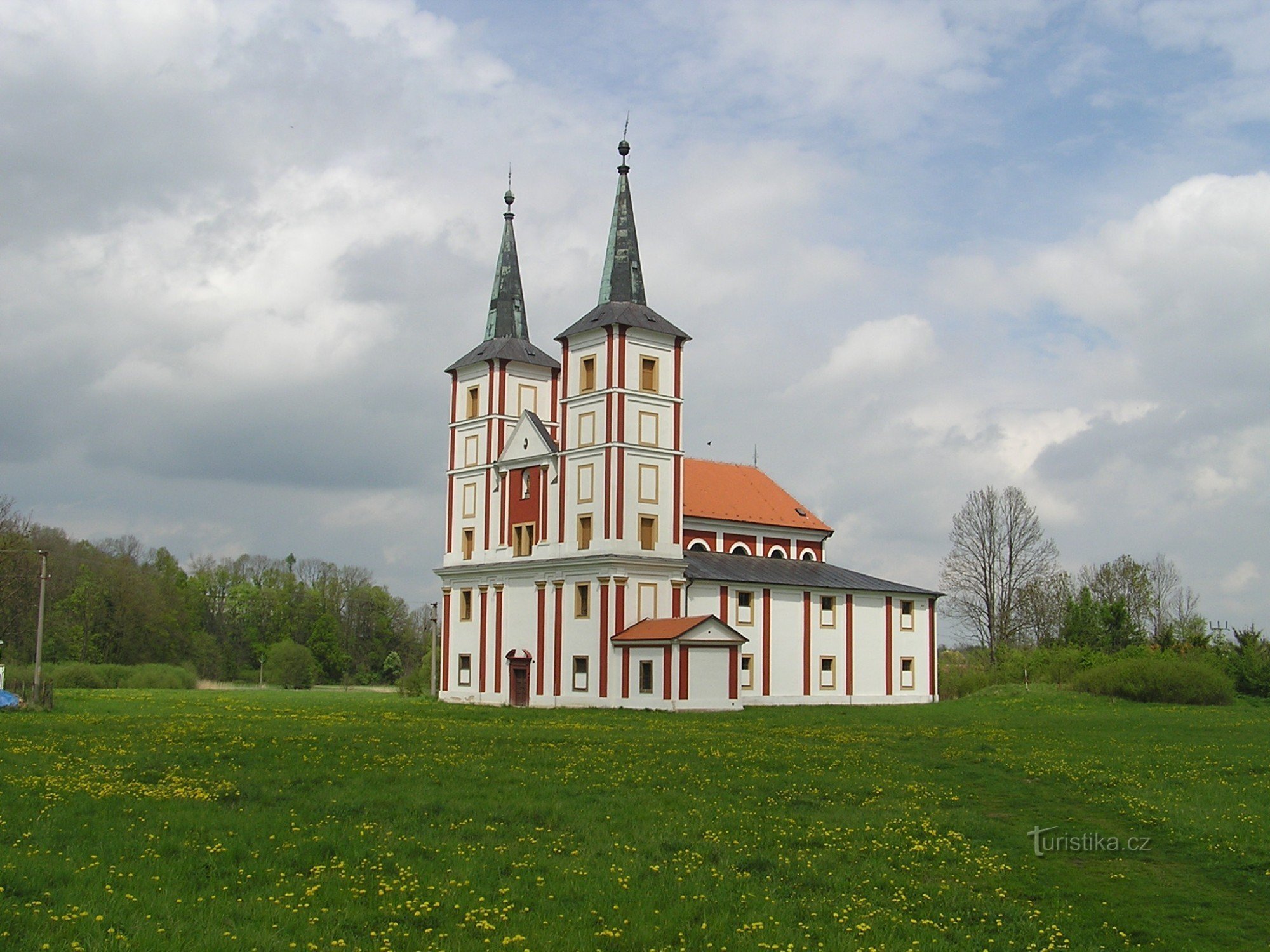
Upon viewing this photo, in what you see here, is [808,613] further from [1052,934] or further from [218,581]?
[218,581]

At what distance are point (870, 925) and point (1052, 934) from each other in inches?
64.2

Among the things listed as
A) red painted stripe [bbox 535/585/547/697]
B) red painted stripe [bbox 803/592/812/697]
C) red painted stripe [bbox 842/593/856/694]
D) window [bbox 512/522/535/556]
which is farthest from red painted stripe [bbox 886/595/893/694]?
window [bbox 512/522/535/556]

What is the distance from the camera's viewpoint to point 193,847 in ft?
42.9

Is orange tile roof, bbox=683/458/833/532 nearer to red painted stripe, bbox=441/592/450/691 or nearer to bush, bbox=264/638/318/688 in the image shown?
red painted stripe, bbox=441/592/450/691

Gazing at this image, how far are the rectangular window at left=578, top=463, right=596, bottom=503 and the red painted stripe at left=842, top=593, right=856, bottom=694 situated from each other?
49.3 feet

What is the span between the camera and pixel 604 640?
5059cm

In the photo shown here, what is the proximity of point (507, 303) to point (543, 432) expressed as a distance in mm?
→ 9837

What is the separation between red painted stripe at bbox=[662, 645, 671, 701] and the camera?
4856 cm

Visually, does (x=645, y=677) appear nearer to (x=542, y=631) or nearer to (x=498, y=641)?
(x=542, y=631)

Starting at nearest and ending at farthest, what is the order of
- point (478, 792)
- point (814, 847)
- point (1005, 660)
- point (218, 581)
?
point (814, 847)
point (478, 792)
point (1005, 660)
point (218, 581)

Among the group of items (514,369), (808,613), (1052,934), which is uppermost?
(514,369)

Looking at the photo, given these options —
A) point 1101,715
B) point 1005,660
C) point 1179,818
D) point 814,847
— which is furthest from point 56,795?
point 1005,660

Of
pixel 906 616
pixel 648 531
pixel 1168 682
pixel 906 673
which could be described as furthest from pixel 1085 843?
pixel 906 616

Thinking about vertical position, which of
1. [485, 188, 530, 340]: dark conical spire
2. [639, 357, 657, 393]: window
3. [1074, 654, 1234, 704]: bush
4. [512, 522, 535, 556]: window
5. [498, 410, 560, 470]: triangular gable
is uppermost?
[485, 188, 530, 340]: dark conical spire
